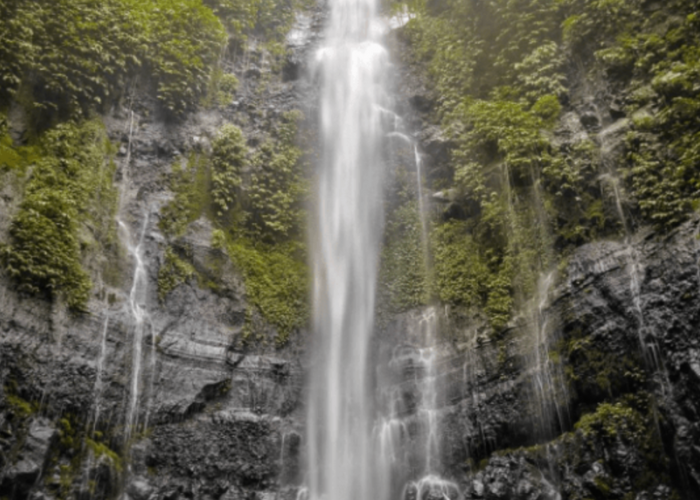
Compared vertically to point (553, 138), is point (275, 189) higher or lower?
higher

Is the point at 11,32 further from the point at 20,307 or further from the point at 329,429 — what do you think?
the point at 329,429

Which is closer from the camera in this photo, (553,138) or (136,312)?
(136,312)

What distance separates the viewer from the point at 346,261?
41.0 feet

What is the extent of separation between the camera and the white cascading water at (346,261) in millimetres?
10203

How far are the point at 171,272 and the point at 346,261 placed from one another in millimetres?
3965

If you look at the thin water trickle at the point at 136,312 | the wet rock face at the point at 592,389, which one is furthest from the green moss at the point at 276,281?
the wet rock face at the point at 592,389

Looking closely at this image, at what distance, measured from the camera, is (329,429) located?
1054 cm

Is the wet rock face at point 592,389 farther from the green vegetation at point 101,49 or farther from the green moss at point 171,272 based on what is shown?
the green vegetation at point 101,49

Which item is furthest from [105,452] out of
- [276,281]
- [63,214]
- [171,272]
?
[276,281]

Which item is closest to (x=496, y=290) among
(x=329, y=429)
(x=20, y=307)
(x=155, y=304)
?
(x=329, y=429)

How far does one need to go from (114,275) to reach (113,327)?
1.09 m

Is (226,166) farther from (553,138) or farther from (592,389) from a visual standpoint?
(592,389)

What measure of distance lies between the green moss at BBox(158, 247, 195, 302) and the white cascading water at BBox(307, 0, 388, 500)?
9.48 ft

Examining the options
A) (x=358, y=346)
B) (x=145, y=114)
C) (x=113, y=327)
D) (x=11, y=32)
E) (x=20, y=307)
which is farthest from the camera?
(x=145, y=114)
